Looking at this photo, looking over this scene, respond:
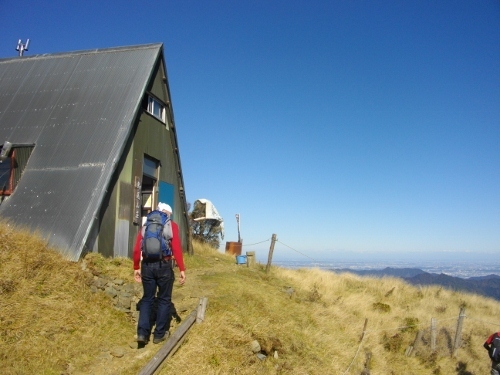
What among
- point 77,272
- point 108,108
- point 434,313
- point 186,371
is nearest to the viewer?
point 186,371

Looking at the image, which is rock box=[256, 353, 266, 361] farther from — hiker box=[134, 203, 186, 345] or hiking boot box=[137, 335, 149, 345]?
hiking boot box=[137, 335, 149, 345]

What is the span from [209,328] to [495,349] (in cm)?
686

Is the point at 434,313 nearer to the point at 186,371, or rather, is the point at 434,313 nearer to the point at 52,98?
the point at 186,371

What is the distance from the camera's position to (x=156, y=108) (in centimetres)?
1561

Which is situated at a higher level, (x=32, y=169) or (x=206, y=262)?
(x=32, y=169)

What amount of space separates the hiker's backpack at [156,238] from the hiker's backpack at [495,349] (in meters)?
7.98

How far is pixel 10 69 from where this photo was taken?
1587cm

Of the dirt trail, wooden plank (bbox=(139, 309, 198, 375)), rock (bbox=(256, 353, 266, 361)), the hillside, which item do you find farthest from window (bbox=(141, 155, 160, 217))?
rock (bbox=(256, 353, 266, 361))

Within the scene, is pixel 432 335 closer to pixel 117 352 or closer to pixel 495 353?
pixel 495 353

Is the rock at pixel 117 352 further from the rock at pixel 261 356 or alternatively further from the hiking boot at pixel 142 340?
the rock at pixel 261 356

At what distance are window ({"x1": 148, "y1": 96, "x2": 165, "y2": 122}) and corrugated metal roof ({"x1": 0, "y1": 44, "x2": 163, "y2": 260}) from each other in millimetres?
1257

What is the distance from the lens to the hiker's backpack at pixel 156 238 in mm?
7195

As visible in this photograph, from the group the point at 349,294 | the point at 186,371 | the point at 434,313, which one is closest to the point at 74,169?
the point at 186,371

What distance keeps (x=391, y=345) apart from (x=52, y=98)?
1371 cm
